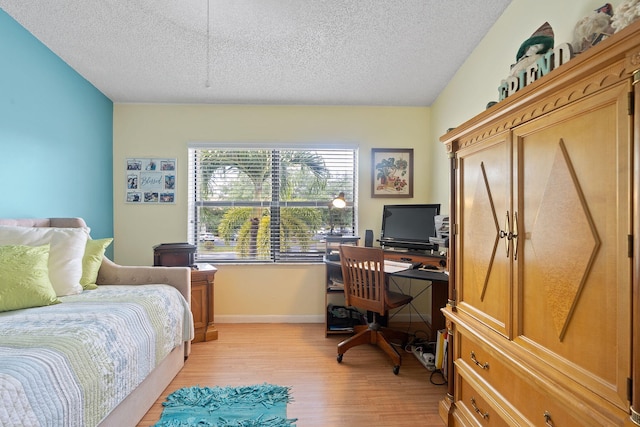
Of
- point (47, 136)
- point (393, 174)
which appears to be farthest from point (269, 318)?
point (47, 136)

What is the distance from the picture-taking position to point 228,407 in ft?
6.28

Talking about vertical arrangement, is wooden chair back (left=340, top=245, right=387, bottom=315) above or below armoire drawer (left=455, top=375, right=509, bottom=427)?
above

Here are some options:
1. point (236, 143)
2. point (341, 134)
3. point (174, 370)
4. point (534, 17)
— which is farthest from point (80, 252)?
point (534, 17)

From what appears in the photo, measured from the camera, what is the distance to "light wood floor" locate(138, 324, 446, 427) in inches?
73.2

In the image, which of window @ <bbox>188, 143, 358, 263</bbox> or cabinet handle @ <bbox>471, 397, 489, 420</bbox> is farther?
window @ <bbox>188, 143, 358, 263</bbox>

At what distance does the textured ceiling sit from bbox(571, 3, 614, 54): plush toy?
101cm

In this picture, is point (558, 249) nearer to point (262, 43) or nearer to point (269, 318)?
point (262, 43)

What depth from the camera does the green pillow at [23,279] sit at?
1.66 m

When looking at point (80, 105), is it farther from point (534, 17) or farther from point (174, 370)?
point (534, 17)

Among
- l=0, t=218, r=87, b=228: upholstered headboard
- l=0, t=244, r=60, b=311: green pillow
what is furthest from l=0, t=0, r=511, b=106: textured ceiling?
l=0, t=244, r=60, b=311: green pillow

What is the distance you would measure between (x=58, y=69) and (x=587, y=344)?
12.1ft

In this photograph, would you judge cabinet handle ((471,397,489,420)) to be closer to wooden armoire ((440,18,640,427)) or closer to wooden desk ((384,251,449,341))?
wooden armoire ((440,18,640,427))

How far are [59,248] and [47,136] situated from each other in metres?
1.01

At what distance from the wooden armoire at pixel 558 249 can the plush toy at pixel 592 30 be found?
26 cm
